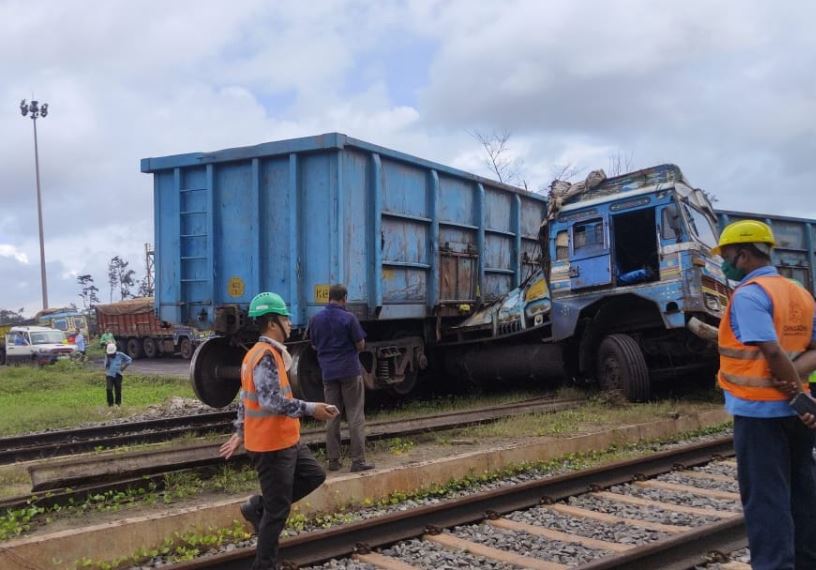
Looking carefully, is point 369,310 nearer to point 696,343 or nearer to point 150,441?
point 150,441

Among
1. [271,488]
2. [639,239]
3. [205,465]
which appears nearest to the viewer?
[271,488]

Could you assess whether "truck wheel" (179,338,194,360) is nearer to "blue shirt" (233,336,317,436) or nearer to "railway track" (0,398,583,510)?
"railway track" (0,398,583,510)

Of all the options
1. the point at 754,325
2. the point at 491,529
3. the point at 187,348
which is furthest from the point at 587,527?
the point at 187,348

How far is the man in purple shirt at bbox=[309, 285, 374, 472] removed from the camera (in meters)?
6.61

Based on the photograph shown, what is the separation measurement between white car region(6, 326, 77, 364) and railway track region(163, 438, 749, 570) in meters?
30.0

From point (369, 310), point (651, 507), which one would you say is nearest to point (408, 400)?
point (369, 310)

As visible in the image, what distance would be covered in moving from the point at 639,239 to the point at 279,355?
752cm

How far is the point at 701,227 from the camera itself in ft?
32.2

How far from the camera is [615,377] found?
10.0 m

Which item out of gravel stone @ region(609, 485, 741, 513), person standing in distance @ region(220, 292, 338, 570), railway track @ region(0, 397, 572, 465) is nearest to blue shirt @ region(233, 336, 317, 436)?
person standing in distance @ region(220, 292, 338, 570)

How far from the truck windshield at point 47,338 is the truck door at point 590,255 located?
2858 centimetres

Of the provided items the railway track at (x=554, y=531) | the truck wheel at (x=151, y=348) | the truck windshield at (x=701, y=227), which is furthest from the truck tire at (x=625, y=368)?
the truck wheel at (x=151, y=348)

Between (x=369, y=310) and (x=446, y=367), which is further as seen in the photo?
(x=446, y=367)

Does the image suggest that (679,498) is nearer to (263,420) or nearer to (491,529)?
(491,529)
